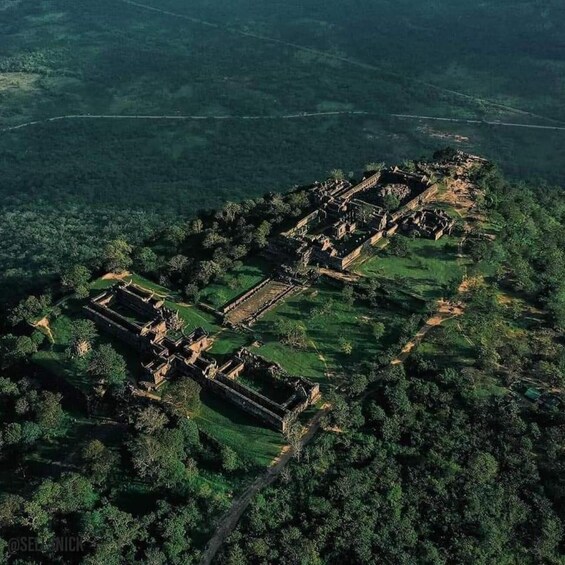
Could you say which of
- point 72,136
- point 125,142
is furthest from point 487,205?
point 72,136

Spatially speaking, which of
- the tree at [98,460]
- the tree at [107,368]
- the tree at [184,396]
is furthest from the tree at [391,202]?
the tree at [98,460]

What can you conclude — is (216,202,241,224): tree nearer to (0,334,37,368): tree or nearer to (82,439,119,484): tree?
(0,334,37,368): tree

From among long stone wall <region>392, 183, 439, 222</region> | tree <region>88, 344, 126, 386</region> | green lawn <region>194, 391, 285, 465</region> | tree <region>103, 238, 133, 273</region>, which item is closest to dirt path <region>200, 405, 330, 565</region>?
green lawn <region>194, 391, 285, 465</region>

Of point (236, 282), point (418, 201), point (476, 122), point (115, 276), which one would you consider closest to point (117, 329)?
point (115, 276)

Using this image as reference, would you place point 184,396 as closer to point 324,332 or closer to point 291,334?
point 291,334
